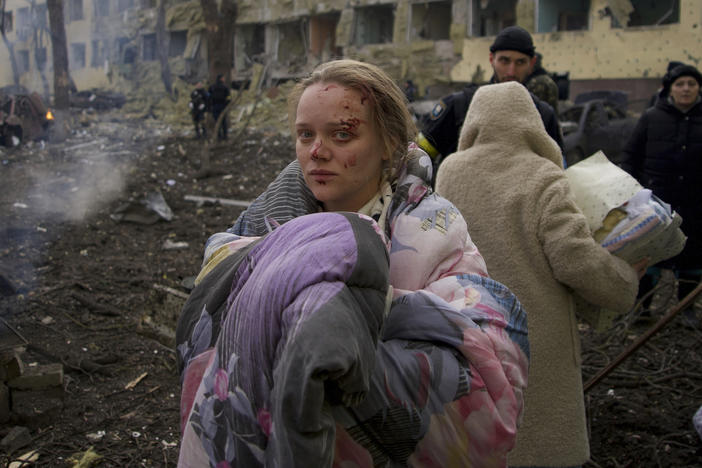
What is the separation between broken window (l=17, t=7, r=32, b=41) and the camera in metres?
20.6

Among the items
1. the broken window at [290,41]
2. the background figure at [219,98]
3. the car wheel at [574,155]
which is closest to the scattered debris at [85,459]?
the car wheel at [574,155]

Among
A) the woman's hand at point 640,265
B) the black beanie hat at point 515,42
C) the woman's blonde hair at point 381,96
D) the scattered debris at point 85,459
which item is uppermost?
the black beanie hat at point 515,42

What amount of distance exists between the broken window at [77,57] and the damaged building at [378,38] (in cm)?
7

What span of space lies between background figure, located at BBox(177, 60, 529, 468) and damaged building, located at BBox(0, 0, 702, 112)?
21771mm

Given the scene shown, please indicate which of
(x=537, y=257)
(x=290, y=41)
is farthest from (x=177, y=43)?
(x=537, y=257)

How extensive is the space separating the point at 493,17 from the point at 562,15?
9.70ft

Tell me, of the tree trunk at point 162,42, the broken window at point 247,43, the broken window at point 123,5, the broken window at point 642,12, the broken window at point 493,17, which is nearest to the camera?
the broken window at point 642,12

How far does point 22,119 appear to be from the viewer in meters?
→ 16.8

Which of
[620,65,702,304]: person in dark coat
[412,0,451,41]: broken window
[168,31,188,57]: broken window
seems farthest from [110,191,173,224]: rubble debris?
[168,31,188,57]: broken window

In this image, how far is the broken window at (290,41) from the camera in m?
33.7

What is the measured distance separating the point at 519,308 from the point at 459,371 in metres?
0.29

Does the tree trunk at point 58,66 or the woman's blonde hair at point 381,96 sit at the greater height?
the tree trunk at point 58,66

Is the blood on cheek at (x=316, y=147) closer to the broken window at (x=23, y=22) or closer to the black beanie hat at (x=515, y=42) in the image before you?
the black beanie hat at (x=515, y=42)

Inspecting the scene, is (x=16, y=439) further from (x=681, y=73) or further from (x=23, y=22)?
(x=23, y=22)
